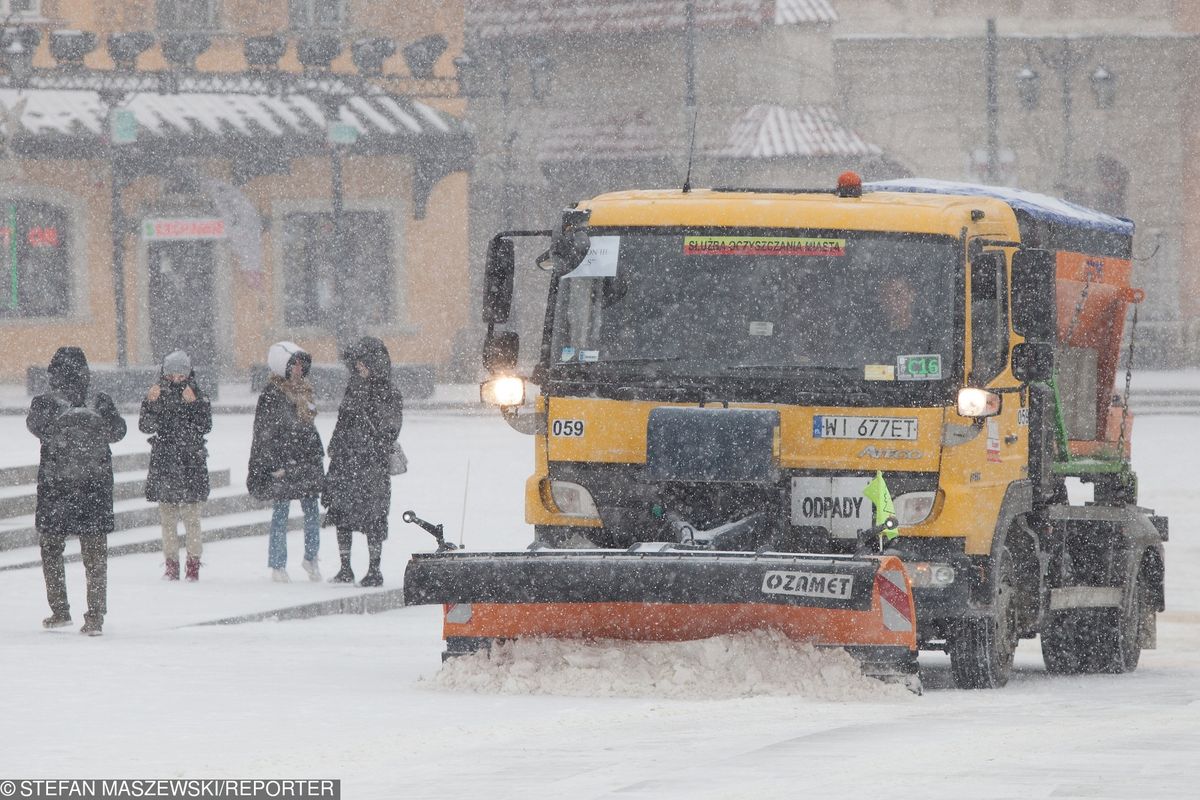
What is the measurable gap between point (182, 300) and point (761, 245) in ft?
106

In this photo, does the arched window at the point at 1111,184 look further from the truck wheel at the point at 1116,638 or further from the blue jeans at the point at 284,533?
the truck wheel at the point at 1116,638

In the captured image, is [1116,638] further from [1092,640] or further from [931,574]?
[931,574]

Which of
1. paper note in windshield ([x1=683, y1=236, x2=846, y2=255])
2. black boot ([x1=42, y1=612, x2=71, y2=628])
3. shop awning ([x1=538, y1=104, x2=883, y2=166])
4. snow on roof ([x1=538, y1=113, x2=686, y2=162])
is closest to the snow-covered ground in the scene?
black boot ([x1=42, y1=612, x2=71, y2=628])

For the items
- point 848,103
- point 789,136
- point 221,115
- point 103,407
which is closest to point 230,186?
point 221,115

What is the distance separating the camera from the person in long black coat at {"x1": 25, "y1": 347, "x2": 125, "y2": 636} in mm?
13156

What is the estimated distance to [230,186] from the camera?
41.6 meters

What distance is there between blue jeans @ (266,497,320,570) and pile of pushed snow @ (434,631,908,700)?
586cm

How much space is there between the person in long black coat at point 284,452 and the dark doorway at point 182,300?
2607 cm

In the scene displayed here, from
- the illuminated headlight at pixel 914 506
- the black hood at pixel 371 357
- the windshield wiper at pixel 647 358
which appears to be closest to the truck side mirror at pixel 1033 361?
the illuminated headlight at pixel 914 506

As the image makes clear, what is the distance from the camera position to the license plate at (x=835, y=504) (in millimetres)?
10789

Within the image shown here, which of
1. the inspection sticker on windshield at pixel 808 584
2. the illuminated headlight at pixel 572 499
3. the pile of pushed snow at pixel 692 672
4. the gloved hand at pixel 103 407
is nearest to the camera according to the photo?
the inspection sticker on windshield at pixel 808 584

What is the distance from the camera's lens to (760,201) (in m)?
11.2

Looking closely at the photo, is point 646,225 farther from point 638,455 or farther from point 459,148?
point 459,148

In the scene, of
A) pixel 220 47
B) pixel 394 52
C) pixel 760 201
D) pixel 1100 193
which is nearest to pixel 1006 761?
pixel 760 201
